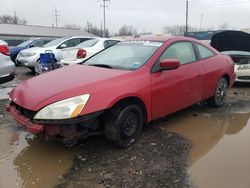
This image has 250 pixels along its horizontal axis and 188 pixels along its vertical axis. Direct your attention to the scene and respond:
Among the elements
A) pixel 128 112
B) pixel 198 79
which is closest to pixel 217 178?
pixel 128 112

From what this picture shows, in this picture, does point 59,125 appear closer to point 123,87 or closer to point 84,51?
point 123,87

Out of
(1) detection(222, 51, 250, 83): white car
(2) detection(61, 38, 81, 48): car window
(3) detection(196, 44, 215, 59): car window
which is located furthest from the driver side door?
(2) detection(61, 38, 81, 48): car window

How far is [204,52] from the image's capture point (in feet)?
19.9

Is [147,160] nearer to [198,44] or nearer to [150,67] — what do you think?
[150,67]

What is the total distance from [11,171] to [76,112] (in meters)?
1.07

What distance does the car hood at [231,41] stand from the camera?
1001 cm

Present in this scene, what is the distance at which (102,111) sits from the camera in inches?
153

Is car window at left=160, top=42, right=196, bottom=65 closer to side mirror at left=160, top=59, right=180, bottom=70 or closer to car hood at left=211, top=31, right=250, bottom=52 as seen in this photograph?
side mirror at left=160, top=59, right=180, bottom=70

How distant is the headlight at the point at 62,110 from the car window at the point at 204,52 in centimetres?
301

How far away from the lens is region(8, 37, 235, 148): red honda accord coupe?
376 centimetres

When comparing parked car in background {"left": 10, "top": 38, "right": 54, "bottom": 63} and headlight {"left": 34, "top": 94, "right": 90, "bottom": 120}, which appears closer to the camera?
headlight {"left": 34, "top": 94, "right": 90, "bottom": 120}

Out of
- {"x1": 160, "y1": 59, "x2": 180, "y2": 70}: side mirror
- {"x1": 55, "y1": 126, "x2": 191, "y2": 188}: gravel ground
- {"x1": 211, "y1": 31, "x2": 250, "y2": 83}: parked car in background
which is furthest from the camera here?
{"x1": 211, "y1": 31, "x2": 250, "y2": 83}: parked car in background

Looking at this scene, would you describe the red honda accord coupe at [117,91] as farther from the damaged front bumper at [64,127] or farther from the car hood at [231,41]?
the car hood at [231,41]

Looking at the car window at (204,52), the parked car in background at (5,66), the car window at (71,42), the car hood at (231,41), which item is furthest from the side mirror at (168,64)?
the car window at (71,42)
